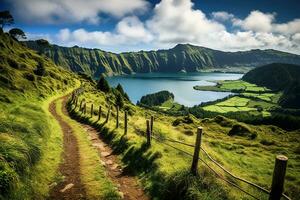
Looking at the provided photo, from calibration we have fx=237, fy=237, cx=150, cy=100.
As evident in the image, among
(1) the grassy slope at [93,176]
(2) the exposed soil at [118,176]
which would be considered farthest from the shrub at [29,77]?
(2) the exposed soil at [118,176]

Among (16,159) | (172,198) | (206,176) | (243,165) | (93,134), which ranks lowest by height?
(243,165)

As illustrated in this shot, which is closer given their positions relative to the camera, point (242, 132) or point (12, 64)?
point (12, 64)

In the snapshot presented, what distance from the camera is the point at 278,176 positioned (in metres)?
8.54

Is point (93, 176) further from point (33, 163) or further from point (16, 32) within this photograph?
point (16, 32)

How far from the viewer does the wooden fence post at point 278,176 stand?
8391 mm

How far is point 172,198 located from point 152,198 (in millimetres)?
1479

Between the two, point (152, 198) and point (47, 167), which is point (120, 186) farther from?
point (47, 167)

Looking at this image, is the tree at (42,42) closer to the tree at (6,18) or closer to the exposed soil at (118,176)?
the tree at (6,18)

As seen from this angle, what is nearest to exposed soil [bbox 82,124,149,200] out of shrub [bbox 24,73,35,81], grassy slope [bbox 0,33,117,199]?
grassy slope [bbox 0,33,117,199]

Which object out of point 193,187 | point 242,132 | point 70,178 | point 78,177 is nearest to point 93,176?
point 78,177

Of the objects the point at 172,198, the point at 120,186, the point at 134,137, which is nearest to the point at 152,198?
the point at 172,198

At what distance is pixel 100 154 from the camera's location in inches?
791

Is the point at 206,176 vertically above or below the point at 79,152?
above

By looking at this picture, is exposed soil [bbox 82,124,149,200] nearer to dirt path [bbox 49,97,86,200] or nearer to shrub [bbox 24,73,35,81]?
dirt path [bbox 49,97,86,200]
